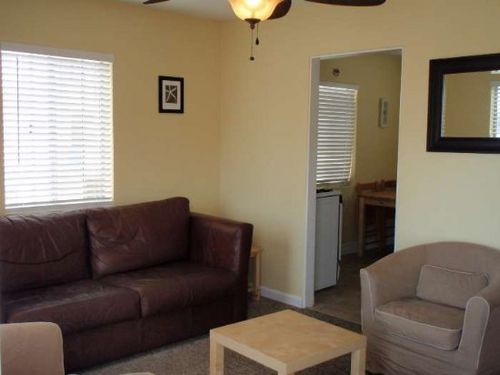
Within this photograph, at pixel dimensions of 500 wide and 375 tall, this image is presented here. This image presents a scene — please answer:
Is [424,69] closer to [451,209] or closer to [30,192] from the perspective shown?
[451,209]

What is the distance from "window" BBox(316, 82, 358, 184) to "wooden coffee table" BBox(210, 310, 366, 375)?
3.04 metres

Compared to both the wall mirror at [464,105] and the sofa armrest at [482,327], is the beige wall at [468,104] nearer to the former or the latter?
the wall mirror at [464,105]

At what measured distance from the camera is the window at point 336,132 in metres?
6.02

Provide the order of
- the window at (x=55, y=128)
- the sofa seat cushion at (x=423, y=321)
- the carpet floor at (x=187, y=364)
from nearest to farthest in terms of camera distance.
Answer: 1. the sofa seat cushion at (x=423, y=321)
2. the carpet floor at (x=187, y=364)
3. the window at (x=55, y=128)

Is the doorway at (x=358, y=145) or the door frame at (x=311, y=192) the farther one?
the doorway at (x=358, y=145)

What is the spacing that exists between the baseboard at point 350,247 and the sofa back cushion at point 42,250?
11.4ft

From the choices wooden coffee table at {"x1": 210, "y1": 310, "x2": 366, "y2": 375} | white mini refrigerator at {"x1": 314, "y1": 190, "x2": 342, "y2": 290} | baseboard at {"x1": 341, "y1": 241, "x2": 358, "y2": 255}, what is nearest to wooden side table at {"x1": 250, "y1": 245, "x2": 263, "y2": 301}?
white mini refrigerator at {"x1": 314, "y1": 190, "x2": 342, "y2": 290}

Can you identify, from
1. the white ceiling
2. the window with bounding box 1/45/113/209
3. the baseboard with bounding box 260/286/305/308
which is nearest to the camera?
the window with bounding box 1/45/113/209

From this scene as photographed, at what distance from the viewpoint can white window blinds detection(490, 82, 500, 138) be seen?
11.4ft

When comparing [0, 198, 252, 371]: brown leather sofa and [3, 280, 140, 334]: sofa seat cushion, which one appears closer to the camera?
[3, 280, 140, 334]: sofa seat cushion

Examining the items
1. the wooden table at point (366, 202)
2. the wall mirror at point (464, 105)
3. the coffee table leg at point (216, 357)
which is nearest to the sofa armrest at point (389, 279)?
the wall mirror at point (464, 105)

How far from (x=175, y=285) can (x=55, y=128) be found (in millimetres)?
1509

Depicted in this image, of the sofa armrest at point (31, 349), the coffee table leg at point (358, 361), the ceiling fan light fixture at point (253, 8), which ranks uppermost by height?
the ceiling fan light fixture at point (253, 8)

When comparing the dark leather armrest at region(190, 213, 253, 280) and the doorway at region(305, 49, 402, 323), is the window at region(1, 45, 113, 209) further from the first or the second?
the doorway at region(305, 49, 402, 323)
